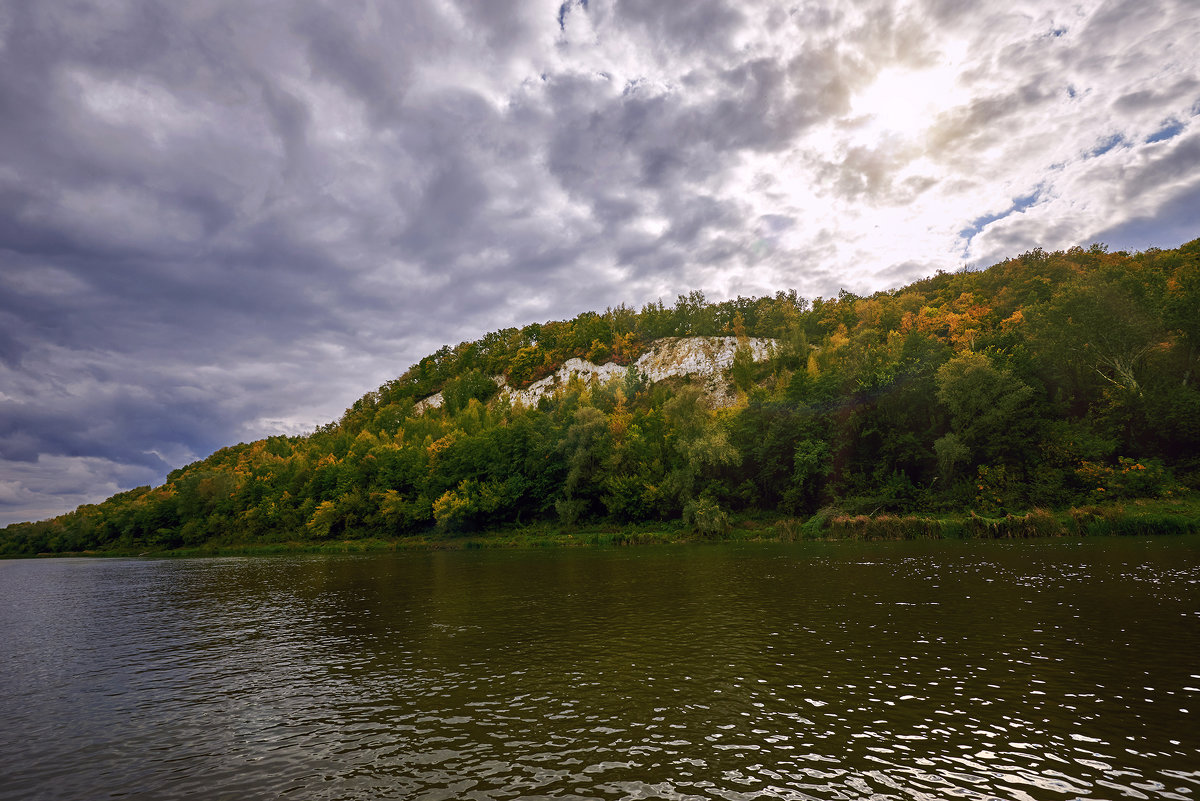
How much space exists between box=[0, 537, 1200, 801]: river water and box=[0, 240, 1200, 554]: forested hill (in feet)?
151

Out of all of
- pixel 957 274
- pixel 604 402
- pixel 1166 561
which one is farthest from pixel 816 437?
pixel 957 274

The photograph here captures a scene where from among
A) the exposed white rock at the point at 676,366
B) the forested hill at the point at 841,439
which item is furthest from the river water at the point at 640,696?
the exposed white rock at the point at 676,366

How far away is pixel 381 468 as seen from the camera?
343 feet

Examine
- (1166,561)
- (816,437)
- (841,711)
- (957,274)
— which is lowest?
(1166,561)

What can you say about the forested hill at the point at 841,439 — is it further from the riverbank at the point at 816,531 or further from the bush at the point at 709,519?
the riverbank at the point at 816,531

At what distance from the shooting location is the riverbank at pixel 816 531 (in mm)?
50750

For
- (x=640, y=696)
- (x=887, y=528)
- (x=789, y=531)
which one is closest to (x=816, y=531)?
(x=789, y=531)

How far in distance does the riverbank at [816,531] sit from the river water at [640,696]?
92.3ft

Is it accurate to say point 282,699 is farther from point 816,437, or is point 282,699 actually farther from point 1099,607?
point 816,437

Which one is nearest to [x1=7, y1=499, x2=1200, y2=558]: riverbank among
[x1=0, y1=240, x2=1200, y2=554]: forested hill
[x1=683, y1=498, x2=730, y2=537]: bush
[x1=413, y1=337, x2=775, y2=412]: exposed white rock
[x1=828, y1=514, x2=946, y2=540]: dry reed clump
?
[x1=828, y1=514, x2=946, y2=540]: dry reed clump

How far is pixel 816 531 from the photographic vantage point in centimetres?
6525

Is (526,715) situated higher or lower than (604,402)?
lower

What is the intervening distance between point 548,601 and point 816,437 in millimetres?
62277

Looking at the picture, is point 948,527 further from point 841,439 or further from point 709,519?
point 709,519
